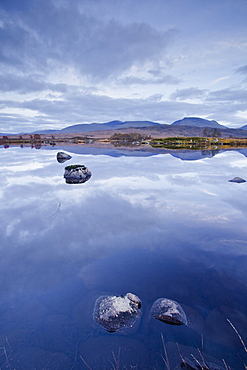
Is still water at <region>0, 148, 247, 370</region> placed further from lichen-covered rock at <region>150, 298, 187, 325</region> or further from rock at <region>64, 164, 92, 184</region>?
rock at <region>64, 164, 92, 184</region>

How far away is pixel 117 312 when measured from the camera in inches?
160

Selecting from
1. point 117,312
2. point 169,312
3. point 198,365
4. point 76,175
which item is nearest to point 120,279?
point 117,312

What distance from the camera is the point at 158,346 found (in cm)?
354

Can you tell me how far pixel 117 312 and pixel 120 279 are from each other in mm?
1076

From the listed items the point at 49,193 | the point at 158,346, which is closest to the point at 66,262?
the point at 158,346

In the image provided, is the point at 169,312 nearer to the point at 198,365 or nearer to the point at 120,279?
the point at 198,365

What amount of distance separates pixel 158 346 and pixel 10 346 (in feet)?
8.46

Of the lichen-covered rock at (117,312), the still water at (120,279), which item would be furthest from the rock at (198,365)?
the lichen-covered rock at (117,312)

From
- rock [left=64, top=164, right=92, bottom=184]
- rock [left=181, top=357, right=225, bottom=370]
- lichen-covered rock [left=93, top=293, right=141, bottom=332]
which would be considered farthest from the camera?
rock [left=64, top=164, right=92, bottom=184]

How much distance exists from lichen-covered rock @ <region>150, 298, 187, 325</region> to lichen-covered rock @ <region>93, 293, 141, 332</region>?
14.1 inches

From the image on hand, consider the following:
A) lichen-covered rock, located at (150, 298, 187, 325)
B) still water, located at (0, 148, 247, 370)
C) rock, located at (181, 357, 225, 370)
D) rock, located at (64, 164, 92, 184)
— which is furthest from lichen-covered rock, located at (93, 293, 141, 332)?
rock, located at (64, 164, 92, 184)

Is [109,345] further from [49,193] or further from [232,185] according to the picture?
[232,185]

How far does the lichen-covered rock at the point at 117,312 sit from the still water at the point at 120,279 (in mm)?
128

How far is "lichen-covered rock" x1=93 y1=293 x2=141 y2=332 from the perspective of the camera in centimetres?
393
